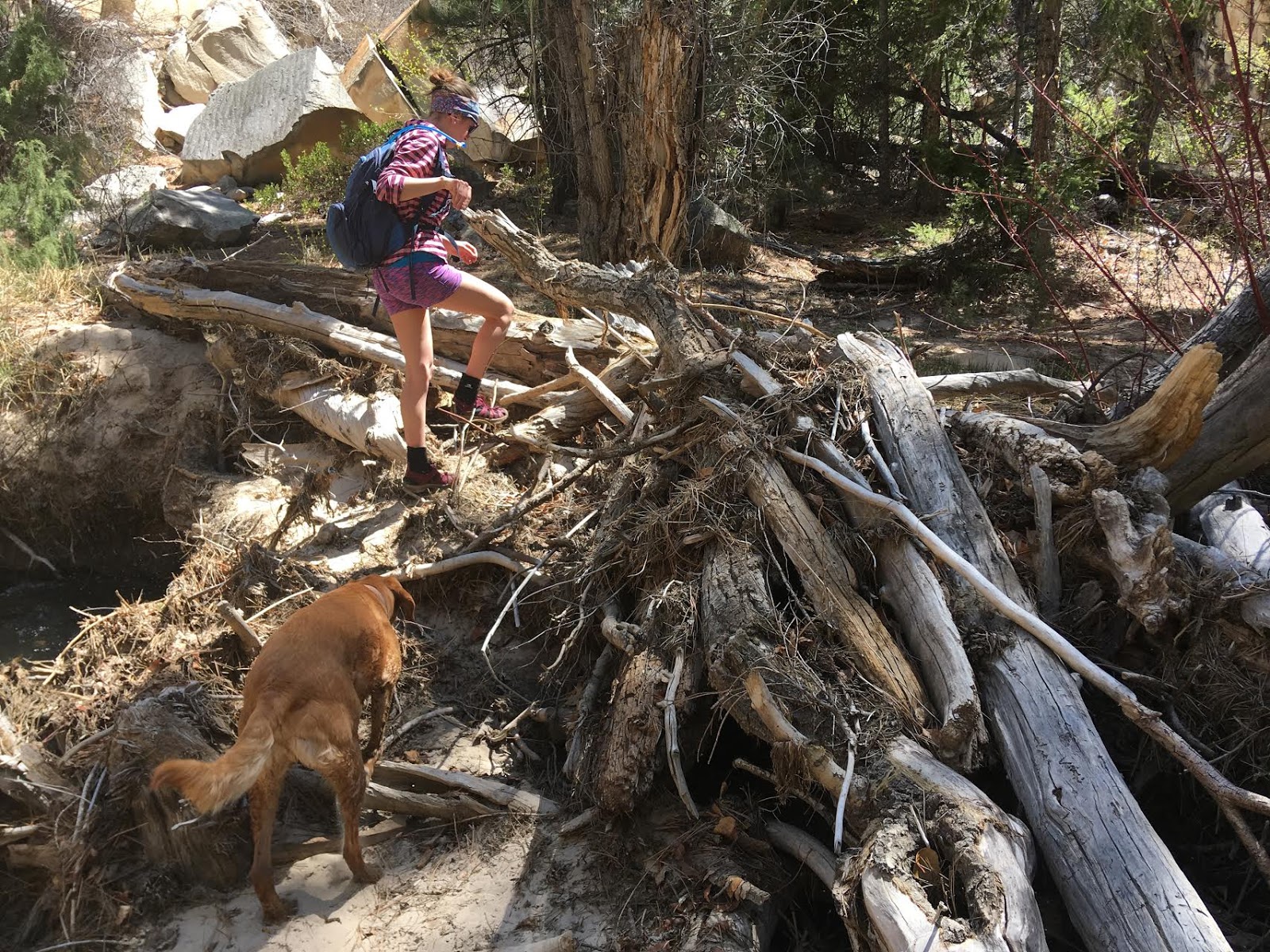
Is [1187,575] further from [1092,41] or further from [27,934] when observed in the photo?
[1092,41]

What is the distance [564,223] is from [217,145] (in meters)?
5.25

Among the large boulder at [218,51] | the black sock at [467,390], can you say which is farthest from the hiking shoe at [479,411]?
the large boulder at [218,51]

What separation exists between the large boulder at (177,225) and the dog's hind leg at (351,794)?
7.90 m

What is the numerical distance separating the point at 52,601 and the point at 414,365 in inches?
161

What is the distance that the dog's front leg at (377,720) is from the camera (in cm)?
405

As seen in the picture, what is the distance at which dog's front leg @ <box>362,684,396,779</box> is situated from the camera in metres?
4.05

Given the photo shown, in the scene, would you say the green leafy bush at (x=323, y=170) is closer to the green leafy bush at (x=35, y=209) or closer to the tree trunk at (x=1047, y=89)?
the green leafy bush at (x=35, y=209)

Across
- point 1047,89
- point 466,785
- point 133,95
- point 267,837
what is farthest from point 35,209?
point 1047,89

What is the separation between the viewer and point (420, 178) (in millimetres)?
4777

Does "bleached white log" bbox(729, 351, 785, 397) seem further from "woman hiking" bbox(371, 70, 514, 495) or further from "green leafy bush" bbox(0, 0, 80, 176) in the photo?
"green leafy bush" bbox(0, 0, 80, 176)

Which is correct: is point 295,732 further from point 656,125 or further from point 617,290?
point 656,125

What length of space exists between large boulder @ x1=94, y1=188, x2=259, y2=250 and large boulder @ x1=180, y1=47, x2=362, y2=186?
2.04 m

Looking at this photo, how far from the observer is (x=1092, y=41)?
1002 centimetres

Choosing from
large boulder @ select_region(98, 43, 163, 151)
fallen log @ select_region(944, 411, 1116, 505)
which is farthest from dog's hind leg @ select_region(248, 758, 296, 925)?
large boulder @ select_region(98, 43, 163, 151)
